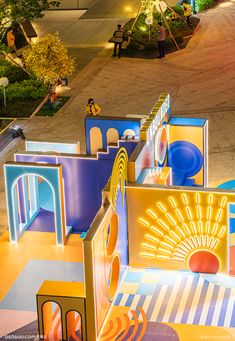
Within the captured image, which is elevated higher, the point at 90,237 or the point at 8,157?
the point at 90,237

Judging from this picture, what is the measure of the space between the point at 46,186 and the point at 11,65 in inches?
444

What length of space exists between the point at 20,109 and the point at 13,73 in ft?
10.0

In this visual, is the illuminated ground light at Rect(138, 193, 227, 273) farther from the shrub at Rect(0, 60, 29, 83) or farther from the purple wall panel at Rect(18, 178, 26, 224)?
the shrub at Rect(0, 60, 29, 83)

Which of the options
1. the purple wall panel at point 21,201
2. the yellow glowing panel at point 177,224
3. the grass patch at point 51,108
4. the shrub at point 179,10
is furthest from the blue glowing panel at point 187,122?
the shrub at point 179,10

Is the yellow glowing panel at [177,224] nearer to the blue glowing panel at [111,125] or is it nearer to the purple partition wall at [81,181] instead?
the purple partition wall at [81,181]

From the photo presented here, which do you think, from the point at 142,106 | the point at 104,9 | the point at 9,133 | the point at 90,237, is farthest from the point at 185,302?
the point at 104,9

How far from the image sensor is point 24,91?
27.0m

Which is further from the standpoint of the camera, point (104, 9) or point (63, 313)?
point (104, 9)

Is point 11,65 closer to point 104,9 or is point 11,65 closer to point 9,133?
point 9,133

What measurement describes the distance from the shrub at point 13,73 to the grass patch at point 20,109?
1.93m

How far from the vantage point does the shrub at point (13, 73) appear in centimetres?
2838

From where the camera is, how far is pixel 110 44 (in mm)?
33938

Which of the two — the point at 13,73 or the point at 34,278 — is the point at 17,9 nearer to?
the point at 13,73

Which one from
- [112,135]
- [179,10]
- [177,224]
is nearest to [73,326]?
[177,224]
